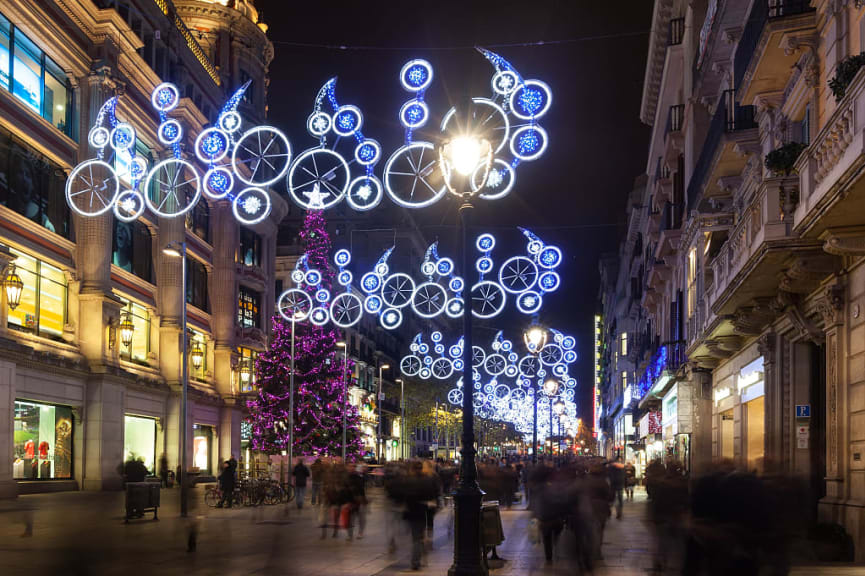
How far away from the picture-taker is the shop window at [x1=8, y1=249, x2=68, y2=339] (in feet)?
104

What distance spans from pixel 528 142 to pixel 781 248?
495 cm

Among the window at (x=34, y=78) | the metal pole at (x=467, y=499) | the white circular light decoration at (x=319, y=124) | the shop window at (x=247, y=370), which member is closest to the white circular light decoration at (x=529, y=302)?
the white circular light decoration at (x=319, y=124)

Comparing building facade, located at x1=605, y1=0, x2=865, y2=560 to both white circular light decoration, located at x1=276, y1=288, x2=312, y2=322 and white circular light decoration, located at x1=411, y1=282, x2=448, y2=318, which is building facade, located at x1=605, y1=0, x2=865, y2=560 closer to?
white circular light decoration, located at x1=411, y1=282, x2=448, y2=318

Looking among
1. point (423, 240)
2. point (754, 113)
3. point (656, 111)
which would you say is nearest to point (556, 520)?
A: point (754, 113)

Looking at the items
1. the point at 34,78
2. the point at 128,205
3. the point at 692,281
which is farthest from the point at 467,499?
the point at 128,205

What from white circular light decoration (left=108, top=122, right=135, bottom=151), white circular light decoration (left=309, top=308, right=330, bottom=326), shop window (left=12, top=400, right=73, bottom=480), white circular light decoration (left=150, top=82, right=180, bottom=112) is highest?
white circular light decoration (left=150, top=82, right=180, bottom=112)

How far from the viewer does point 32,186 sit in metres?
32.6

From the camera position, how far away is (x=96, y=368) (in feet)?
117

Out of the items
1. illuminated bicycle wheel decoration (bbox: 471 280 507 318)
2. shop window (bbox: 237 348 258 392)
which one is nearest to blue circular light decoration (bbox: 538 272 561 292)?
illuminated bicycle wheel decoration (bbox: 471 280 507 318)

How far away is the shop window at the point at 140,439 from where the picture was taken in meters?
40.4

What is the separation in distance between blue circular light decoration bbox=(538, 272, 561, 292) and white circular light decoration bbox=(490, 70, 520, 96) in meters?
13.0

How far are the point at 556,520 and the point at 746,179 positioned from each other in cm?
1172

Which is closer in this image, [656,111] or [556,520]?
[556,520]

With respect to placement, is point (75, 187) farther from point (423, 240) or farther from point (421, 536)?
point (423, 240)
